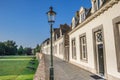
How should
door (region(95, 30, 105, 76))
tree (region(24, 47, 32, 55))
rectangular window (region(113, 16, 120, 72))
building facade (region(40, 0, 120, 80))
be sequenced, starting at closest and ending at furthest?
rectangular window (region(113, 16, 120, 72)) → building facade (region(40, 0, 120, 80)) → door (region(95, 30, 105, 76)) → tree (region(24, 47, 32, 55))

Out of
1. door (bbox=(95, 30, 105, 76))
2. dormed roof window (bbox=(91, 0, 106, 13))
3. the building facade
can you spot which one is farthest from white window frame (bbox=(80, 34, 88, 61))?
door (bbox=(95, 30, 105, 76))

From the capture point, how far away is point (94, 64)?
12.7m

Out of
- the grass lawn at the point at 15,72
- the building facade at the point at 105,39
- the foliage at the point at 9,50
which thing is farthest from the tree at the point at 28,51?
the building facade at the point at 105,39

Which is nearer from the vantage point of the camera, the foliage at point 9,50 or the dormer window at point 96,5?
the dormer window at point 96,5

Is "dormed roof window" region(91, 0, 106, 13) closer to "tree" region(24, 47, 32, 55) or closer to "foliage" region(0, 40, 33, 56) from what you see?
"foliage" region(0, 40, 33, 56)

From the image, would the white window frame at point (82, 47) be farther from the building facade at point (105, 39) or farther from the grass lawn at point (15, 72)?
the grass lawn at point (15, 72)

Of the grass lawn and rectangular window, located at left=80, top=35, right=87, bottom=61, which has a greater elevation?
rectangular window, located at left=80, top=35, right=87, bottom=61

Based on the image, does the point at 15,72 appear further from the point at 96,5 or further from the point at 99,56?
the point at 96,5

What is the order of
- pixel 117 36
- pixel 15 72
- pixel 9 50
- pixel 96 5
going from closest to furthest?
pixel 117 36 → pixel 96 5 → pixel 15 72 → pixel 9 50

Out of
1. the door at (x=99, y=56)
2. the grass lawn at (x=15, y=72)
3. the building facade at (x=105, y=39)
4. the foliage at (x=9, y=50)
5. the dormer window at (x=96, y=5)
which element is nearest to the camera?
the building facade at (x=105, y=39)

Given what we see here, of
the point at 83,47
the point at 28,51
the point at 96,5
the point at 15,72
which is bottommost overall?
the point at 15,72

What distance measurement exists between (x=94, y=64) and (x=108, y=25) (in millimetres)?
4018

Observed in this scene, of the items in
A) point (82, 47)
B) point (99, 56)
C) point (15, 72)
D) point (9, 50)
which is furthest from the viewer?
point (9, 50)

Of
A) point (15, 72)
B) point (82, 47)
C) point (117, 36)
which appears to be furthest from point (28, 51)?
point (117, 36)
